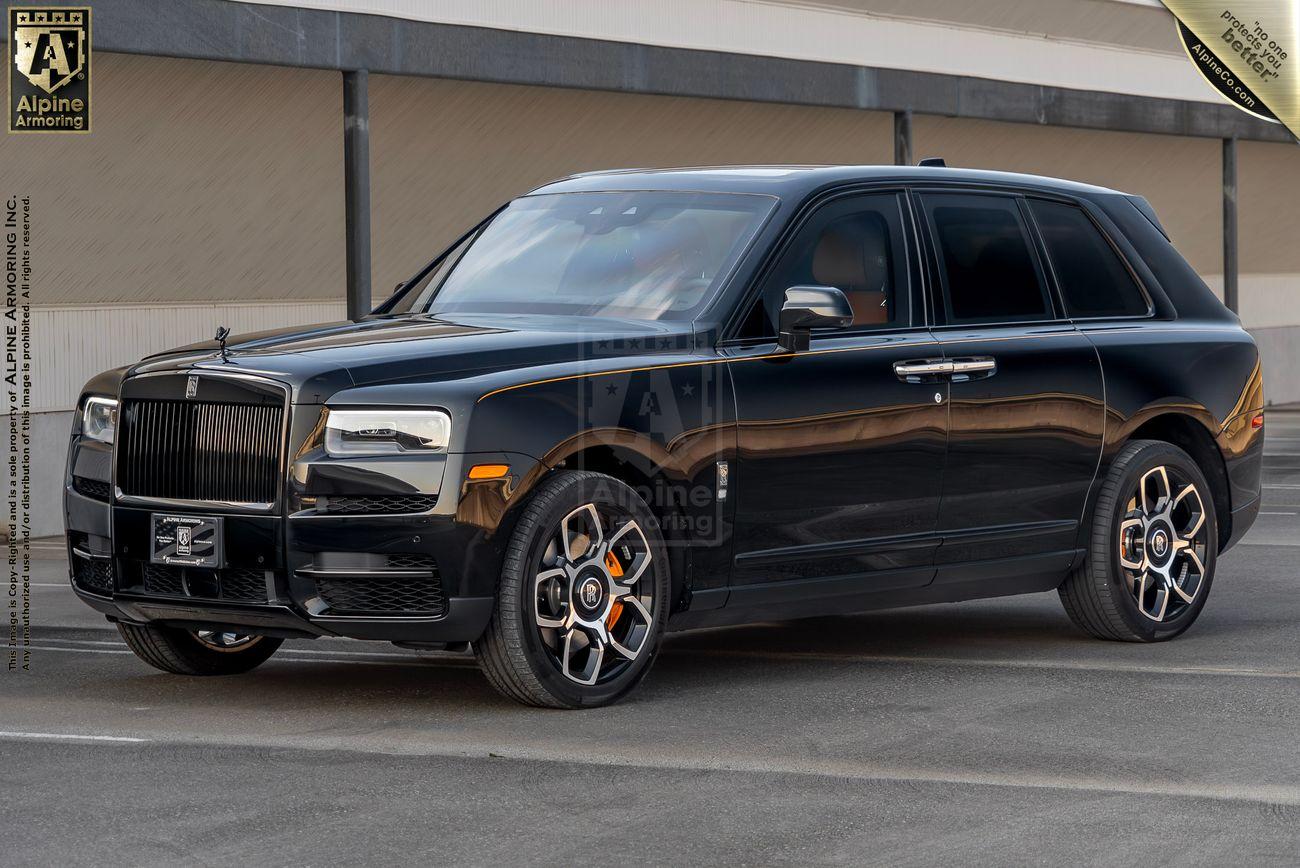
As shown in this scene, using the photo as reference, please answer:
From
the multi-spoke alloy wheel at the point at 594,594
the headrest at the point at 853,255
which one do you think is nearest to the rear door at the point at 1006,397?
the headrest at the point at 853,255

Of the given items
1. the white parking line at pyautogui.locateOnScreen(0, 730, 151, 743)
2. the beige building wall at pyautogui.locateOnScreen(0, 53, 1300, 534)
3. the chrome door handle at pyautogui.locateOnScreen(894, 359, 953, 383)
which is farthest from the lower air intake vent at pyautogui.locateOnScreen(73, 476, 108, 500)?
the beige building wall at pyautogui.locateOnScreen(0, 53, 1300, 534)

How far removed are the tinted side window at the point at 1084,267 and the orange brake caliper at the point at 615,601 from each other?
260 centimetres

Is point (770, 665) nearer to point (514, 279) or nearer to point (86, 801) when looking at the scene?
point (514, 279)

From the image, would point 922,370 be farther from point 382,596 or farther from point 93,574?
point 93,574

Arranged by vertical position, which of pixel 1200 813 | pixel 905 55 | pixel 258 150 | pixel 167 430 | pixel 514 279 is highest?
pixel 905 55

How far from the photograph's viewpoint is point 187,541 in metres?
7.21

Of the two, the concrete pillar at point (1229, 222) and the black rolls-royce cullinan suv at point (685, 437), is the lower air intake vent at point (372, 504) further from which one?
the concrete pillar at point (1229, 222)

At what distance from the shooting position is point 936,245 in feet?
28.2

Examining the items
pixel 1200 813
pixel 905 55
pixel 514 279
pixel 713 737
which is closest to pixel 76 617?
pixel 514 279

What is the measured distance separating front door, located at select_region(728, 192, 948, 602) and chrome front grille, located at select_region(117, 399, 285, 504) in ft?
5.45

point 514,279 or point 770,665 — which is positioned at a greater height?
point 514,279

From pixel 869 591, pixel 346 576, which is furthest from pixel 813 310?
pixel 346 576

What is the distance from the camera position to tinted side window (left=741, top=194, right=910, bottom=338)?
26.7 feet

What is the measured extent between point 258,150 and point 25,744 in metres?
10.3
